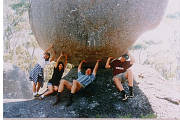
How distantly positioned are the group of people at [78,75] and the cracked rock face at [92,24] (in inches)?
6.4

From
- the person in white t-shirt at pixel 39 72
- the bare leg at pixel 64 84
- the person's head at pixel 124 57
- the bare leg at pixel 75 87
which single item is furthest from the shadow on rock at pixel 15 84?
the person's head at pixel 124 57

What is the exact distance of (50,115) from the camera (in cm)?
562

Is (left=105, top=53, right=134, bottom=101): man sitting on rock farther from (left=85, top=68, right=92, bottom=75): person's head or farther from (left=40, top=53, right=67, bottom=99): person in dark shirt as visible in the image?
(left=40, top=53, right=67, bottom=99): person in dark shirt

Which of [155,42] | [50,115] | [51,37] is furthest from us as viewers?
[155,42]

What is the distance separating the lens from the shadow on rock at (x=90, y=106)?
5.62 metres

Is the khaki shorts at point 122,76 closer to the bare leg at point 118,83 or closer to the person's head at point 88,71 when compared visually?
the bare leg at point 118,83

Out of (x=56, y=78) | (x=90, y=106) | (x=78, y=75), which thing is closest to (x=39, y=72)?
(x=56, y=78)

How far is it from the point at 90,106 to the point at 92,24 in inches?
60.1

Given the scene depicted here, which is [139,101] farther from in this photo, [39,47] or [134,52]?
[39,47]

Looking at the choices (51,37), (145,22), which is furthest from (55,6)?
(145,22)

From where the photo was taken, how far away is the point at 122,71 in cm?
590

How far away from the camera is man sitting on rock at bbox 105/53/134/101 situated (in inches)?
231

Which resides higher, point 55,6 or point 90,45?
point 55,6

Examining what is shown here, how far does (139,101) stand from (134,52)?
112 cm
